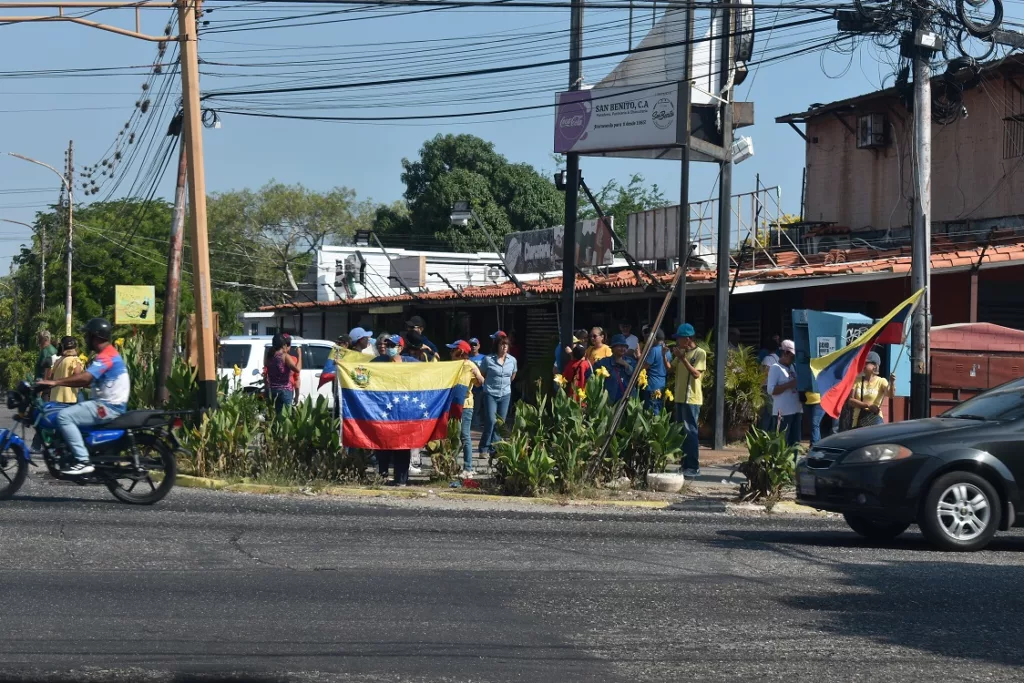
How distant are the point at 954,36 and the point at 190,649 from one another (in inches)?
502

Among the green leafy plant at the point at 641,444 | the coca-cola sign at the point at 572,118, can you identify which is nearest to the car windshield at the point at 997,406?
the green leafy plant at the point at 641,444

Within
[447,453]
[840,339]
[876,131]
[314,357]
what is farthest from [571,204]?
[876,131]

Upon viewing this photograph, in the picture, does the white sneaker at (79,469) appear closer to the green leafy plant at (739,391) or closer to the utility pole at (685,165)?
the utility pole at (685,165)

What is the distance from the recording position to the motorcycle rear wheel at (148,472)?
10.9 m

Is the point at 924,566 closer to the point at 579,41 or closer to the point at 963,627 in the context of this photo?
the point at 963,627

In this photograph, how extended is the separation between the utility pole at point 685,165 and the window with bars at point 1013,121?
10376mm

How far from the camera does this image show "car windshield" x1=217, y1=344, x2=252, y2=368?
23406mm

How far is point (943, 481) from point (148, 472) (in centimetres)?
693

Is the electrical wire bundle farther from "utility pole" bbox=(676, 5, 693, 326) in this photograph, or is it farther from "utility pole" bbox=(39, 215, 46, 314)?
"utility pole" bbox=(39, 215, 46, 314)

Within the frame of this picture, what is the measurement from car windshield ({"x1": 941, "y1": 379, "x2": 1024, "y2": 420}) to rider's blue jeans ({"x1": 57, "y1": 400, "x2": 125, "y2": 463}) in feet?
24.9

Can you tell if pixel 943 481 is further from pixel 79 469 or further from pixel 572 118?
pixel 572 118

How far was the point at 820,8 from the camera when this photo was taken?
1586 cm

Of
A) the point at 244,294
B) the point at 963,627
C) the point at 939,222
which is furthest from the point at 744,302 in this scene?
the point at 244,294

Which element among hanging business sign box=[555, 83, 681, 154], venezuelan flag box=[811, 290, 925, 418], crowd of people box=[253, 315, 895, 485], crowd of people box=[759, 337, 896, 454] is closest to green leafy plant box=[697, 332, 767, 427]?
crowd of people box=[253, 315, 895, 485]
